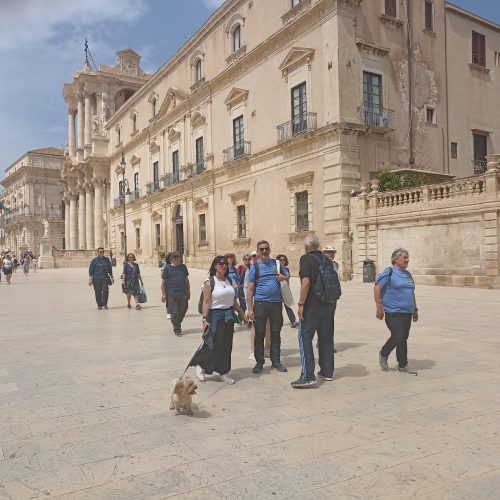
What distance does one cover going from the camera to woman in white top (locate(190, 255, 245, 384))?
18.5 feet

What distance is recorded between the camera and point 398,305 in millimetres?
5875

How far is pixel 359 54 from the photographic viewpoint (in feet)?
68.6

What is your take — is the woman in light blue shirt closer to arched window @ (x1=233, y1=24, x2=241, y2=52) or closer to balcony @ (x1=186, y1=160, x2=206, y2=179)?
arched window @ (x1=233, y1=24, x2=241, y2=52)

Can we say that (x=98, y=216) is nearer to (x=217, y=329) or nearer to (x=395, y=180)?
(x=395, y=180)

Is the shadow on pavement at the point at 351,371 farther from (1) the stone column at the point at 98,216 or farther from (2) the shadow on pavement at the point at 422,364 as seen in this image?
(1) the stone column at the point at 98,216

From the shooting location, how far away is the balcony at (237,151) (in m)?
26.3

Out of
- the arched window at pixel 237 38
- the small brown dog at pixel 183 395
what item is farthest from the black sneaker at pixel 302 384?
the arched window at pixel 237 38

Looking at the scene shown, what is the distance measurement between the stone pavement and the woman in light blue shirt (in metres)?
0.25

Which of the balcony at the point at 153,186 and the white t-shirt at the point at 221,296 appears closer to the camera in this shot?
the white t-shirt at the point at 221,296

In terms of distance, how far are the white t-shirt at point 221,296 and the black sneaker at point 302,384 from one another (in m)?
1.12

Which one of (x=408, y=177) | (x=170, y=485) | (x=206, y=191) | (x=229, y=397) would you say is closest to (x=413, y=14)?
(x=408, y=177)

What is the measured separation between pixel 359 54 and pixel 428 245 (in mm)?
8742

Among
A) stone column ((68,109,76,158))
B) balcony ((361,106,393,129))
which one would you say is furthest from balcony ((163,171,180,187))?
stone column ((68,109,76,158))

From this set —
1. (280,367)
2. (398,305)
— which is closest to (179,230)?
(280,367)
